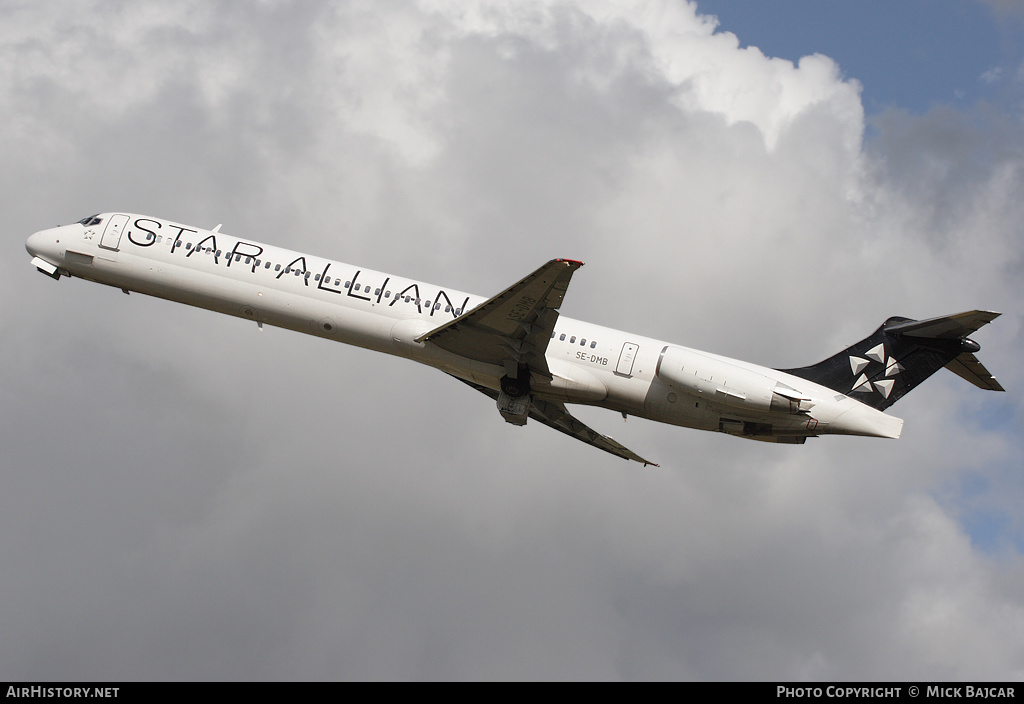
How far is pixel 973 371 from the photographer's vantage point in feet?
97.5

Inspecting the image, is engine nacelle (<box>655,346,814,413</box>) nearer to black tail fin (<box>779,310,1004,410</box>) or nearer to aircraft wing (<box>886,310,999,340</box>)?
black tail fin (<box>779,310,1004,410</box>)

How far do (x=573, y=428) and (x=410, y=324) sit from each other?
9075mm

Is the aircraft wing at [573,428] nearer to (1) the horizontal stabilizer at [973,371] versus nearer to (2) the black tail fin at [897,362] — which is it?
(2) the black tail fin at [897,362]

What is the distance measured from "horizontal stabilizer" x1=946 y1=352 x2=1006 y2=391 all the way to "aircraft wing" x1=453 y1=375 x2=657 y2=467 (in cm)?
1133

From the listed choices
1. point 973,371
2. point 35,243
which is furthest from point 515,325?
point 35,243

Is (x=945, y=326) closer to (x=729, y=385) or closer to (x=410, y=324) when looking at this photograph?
(x=729, y=385)

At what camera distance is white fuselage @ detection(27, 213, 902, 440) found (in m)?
29.2

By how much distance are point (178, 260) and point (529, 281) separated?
13.4m

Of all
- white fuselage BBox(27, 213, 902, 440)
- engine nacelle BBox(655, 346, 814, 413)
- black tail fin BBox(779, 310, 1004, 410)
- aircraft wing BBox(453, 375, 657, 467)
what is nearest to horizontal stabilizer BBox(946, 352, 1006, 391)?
black tail fin BBox(779, 310, 1004, 410)

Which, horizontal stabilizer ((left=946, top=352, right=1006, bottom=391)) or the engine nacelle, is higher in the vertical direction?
horizontal stabilizer ((left=946, top=352, right=1006, bottom=391))

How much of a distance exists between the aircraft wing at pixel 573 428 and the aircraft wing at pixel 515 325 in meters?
5.90

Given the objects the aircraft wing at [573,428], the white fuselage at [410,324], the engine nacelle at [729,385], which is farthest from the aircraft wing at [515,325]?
the aircraft wing at [573,428]

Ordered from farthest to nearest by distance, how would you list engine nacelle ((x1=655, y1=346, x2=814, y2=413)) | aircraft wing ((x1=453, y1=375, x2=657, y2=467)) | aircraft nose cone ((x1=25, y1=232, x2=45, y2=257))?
aircraft wing ((x1=453, y1=375, x2=657, y2=467)) → aircraft nose cone ((x1=25, y1=232, x2=45, y2=257)) → engine nacelle ((x1=655, y1=346, x2=814, y2=413))

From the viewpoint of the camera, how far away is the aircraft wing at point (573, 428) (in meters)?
36.0
